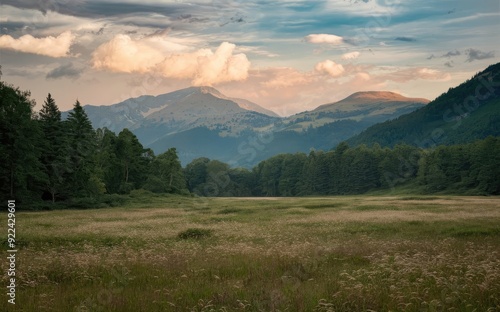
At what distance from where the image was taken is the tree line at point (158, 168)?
55.2 m

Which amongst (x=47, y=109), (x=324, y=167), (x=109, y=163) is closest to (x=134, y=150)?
(x=109, y=163)

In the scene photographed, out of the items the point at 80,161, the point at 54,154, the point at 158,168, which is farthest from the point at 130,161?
the point at 54,154

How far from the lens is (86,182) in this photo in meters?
66.9

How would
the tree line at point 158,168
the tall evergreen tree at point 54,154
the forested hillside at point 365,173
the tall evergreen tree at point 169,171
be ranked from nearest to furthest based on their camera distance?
the tree line at point 158,168 → the tall evergreen tree at point 54,154 → the tall evergreen tree at point 169,171 → the forested hillside at point 365,173

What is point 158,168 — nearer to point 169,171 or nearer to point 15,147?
point 169,171

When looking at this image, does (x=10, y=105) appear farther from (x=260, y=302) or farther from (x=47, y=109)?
(x=260, y=302)

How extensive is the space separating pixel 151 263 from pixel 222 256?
3.45m

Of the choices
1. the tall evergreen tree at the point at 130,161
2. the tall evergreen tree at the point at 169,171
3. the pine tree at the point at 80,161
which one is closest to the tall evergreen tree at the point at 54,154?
the pine tree at the point at 80,161

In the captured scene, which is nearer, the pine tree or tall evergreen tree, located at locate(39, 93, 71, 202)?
tall evergreen tree, located at locate(39, 93, 71, 202)

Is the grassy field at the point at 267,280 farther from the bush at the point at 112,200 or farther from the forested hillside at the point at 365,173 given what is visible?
the forested hillside at the point at 365,173

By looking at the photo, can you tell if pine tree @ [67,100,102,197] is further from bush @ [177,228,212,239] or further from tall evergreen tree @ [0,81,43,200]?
bush @ [177,228,212,239]

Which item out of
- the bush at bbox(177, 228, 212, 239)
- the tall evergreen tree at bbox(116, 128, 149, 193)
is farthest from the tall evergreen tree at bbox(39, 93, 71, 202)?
the bush at bbox(177, 228, 212, 239)

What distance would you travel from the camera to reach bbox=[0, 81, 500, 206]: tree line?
5525cm

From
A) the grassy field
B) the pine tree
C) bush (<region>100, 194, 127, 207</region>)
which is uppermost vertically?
the pine tree
